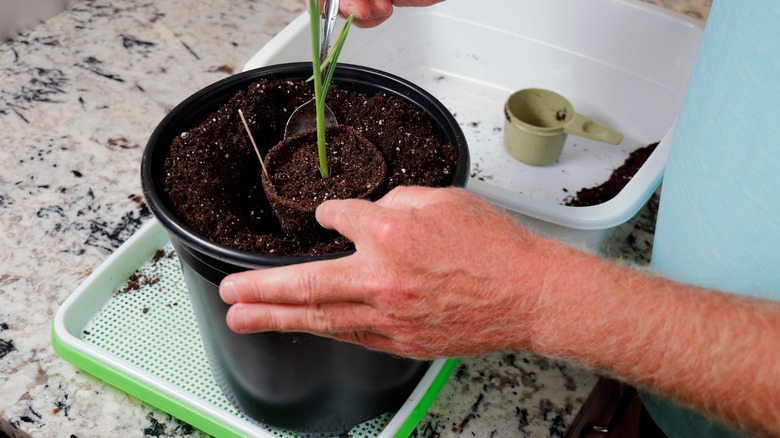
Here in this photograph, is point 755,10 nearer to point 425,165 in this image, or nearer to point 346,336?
point 425,165

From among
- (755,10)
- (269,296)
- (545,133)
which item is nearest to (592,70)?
(545,133)

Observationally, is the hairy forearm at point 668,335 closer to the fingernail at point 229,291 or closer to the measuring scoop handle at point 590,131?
the fingernail at point 229,291

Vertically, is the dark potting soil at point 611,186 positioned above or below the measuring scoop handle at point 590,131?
below

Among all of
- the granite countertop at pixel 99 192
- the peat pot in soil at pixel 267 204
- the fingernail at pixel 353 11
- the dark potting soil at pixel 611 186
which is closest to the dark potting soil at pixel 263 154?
the peat pot in soil at pixel 267 204

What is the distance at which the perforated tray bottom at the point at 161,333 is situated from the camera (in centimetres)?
64

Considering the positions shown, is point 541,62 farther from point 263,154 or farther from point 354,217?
point 354,217

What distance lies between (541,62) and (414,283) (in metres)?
0.84

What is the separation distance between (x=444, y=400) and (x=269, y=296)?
316 millimetres

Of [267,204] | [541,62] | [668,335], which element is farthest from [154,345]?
[541,62]

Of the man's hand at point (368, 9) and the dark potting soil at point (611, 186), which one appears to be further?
the dark potting soil at point (611, 186)

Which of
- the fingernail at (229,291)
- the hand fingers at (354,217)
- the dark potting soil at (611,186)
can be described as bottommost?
the dark potting soil at (611,186)

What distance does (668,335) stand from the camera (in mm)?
418

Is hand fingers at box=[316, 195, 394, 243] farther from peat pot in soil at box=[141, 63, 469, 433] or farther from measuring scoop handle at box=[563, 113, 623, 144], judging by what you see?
measuring scoop handle at box=[563, 113, 623, 144]

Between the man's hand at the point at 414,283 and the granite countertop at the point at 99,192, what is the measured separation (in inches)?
9.8
